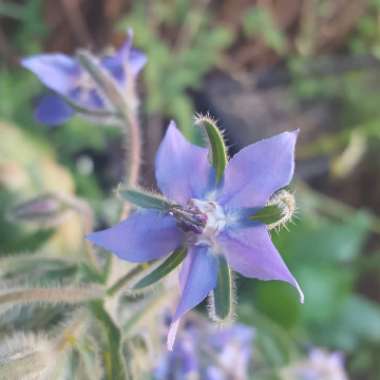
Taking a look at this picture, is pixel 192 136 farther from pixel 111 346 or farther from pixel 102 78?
pixel 111 346

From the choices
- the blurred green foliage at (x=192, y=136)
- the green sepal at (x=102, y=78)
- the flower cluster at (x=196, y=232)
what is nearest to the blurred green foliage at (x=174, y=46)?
the blurred green foliage at (x=192, y=136)

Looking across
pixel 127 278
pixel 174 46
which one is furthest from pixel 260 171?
pixel 174 46

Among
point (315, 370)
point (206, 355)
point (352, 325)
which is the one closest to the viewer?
point (206, 355)

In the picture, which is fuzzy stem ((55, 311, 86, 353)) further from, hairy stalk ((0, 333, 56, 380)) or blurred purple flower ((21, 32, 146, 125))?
blurred purple flower ((21, 32, 146, 125))

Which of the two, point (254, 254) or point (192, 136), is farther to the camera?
point (192, 136)

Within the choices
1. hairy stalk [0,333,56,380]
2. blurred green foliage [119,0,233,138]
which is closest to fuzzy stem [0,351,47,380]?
hairy stalk [0,333,56,380]

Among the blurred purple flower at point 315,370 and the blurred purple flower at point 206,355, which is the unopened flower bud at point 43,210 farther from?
the blurred purple flower at point 315,370
